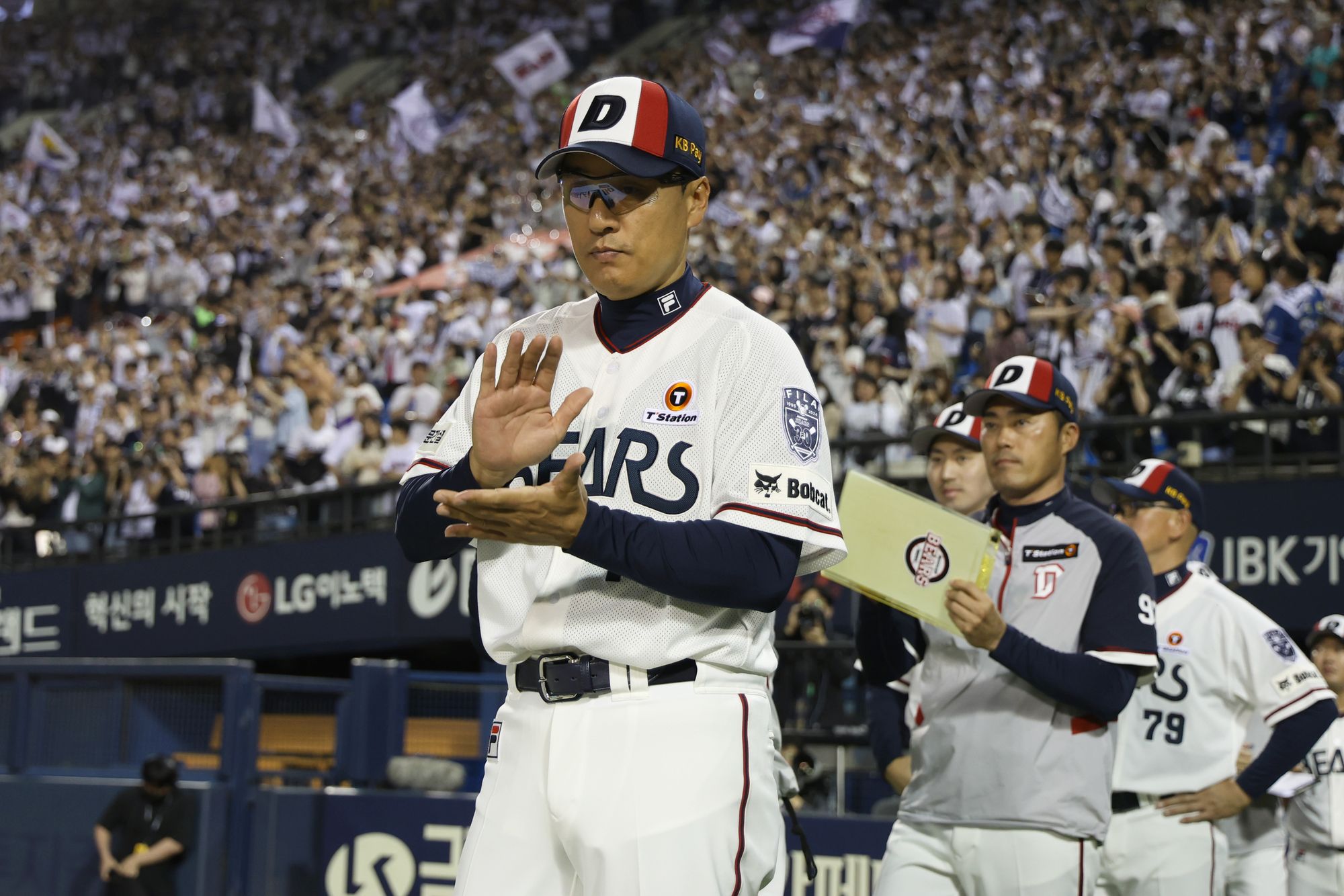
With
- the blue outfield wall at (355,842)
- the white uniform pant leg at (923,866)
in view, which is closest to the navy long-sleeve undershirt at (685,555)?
the white uniform pant leg at (923,866)

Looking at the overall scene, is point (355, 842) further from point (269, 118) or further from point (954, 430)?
point (269, 118)

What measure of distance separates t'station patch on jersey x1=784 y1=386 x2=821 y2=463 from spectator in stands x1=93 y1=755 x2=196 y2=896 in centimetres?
668

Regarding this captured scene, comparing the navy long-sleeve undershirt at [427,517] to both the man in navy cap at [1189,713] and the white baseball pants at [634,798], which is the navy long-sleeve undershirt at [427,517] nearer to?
the white baseball pants at [634,798]

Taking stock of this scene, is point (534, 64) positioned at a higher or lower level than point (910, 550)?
higher

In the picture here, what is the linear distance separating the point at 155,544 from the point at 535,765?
1462cm

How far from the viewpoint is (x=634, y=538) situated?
265cm

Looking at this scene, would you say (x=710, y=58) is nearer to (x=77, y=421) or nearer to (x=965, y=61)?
(x=965, y=61)

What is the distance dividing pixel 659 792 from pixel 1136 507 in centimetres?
314

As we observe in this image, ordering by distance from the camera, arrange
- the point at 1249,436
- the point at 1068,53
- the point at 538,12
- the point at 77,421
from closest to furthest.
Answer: the point at 1249,436
the point at 1068,53
the point at 77,421
the point at 538,12

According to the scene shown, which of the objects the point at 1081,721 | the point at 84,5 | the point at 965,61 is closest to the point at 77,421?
the point at 965,61

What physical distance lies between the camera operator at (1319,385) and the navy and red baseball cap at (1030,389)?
5874 millimetres

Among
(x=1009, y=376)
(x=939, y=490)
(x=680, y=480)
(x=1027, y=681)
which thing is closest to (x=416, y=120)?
(x=939, y=490)

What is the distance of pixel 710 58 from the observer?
24328 millimetres

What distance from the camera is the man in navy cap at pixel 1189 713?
4.83 m
